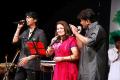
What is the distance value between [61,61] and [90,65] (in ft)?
1.75

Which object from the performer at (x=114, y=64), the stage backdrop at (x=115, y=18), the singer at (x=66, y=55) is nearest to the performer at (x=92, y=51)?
the performer at (x=114, y=64)

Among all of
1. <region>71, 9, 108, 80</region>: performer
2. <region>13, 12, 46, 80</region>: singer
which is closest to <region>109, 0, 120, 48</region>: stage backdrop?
<region>13, 12, 46, 80</region>: singer

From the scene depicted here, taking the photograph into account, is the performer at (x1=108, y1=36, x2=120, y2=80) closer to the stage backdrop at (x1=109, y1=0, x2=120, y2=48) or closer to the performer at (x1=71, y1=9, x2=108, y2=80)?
the performer at (x1=71, y1=9, x2=108, y2=80)

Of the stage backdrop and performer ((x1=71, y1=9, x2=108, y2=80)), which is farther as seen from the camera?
the stage backdrop

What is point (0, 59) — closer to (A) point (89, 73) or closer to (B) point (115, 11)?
(B) point (115, 11)

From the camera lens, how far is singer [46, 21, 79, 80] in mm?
6605

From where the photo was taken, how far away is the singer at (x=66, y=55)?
6.61 meters

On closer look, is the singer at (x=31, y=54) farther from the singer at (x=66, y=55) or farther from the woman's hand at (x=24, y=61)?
the singer at (x=66, y=55)

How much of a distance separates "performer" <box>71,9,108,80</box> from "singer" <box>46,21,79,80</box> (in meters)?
0.24

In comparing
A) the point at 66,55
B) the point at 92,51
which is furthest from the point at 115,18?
the point at 92,51

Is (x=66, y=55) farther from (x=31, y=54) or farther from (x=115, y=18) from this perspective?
(x=115, y=18)

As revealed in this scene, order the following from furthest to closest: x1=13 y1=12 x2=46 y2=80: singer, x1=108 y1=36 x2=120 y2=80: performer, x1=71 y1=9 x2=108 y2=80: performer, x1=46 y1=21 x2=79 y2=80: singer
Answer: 1. x1=13 y1=12 x2=46 y2=80: singer
2. x1=46 y1=21 x2=79 y2=80: singer
3. x1=108 y1=36 x2=120 y2=80: performer
4. x1=71 y1=9 x2=108 y2=80: performer

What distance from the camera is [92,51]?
6.32 metres

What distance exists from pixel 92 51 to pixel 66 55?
51 centimetres
